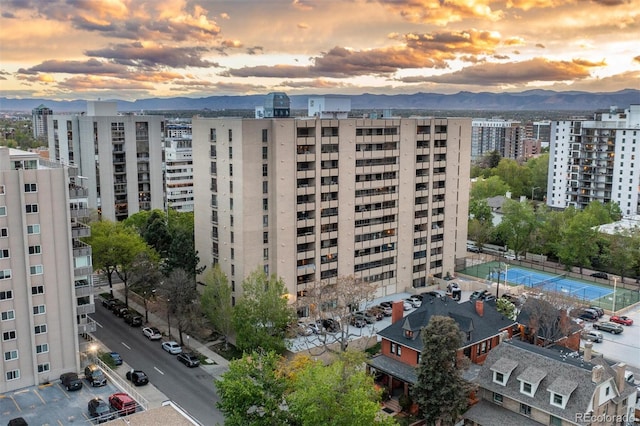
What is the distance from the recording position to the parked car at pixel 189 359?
46.3 m

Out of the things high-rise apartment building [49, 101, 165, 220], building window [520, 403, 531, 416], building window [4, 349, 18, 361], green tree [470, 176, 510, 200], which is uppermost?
high-rise apartment building [49, 101, 165, 220]

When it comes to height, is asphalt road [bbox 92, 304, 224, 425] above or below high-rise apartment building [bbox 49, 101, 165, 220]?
below

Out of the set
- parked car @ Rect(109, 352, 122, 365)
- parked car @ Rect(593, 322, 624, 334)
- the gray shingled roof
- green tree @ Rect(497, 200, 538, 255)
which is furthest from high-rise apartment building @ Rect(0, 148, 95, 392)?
green tree @ Rect(497, 200, 538, 255)

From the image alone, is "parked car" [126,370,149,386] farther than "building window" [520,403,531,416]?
Yes

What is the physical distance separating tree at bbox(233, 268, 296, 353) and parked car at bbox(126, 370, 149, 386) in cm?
773

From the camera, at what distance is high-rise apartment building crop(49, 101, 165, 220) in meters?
84.0

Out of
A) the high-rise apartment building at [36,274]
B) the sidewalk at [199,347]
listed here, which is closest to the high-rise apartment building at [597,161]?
the sidewalk at [199,347]

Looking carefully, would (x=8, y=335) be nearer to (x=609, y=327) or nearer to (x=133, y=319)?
(x=133, y=319)

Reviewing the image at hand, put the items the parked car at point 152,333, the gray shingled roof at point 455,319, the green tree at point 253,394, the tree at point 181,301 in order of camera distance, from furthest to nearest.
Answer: the parked car at point 152,333, the tree at point 181,301, the gray shingled roof at point 455,319, the green tree at point 253,394

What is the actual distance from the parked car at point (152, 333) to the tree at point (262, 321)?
376 inches

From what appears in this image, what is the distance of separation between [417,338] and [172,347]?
21384 millimetres

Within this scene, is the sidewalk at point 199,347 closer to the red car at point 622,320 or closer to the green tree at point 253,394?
the green tree at point 253,394

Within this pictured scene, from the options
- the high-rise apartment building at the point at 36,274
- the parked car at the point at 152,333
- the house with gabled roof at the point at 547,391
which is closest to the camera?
the house with gabled roof at the point at 547,391

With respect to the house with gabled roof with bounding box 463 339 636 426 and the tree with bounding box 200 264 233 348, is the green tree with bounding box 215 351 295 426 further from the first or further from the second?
the tree with bounding box 200 264 233 348
